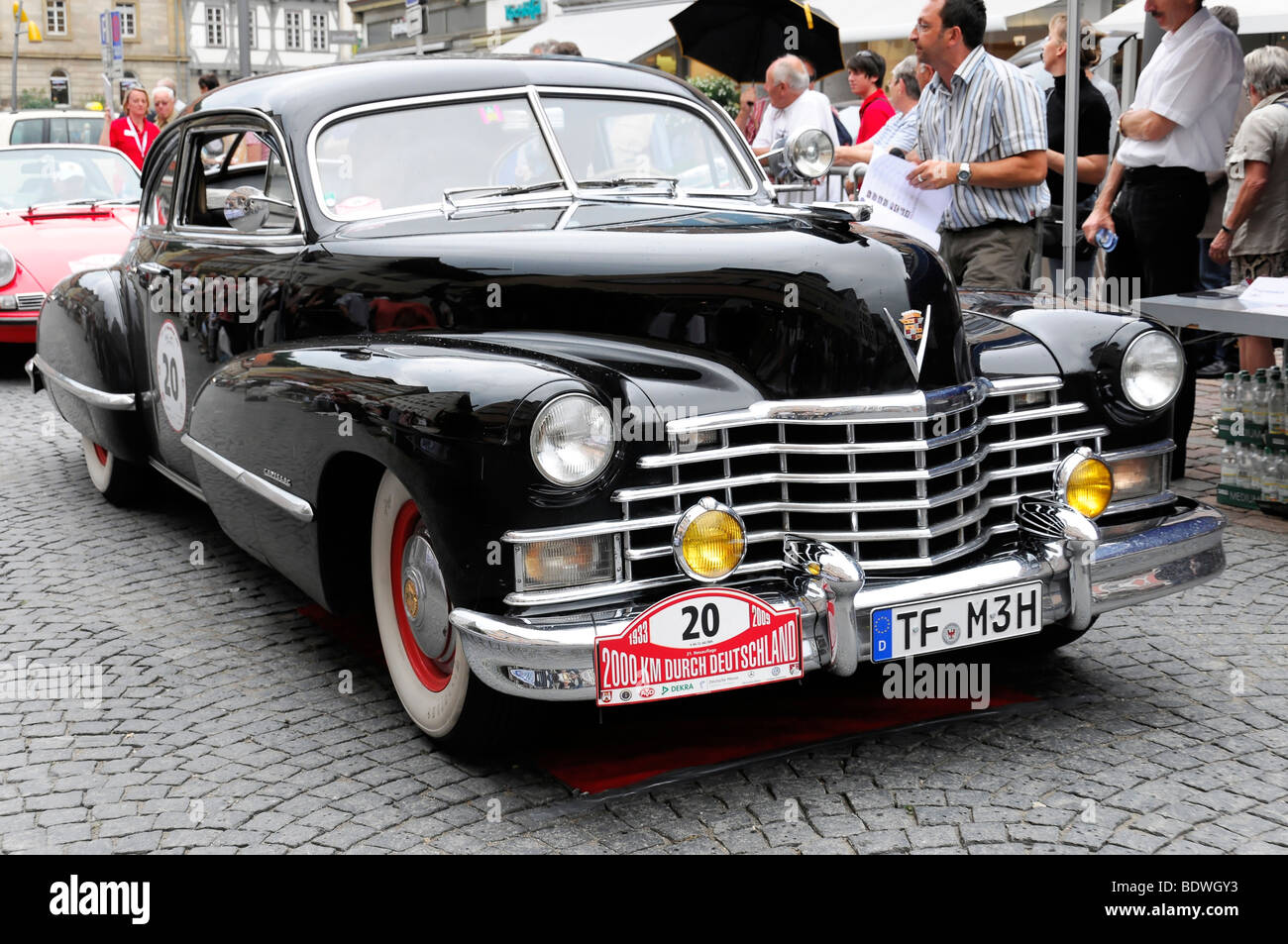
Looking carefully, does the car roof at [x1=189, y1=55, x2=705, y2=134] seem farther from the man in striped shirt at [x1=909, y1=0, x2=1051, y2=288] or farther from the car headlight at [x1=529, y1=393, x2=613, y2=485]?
the car headlight at [x1=529, y1=393, x2=613, y2=485]

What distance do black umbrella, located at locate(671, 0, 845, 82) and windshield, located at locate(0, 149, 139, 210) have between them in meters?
4.49

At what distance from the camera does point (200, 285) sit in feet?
15.7

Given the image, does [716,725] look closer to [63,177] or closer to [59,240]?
[59,240]

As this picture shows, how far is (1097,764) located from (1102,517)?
703 millimetres

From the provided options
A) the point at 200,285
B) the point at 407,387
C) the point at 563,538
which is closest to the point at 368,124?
the point at 200,285

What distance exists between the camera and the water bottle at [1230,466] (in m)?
5.89

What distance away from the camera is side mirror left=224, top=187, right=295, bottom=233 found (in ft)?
14.5

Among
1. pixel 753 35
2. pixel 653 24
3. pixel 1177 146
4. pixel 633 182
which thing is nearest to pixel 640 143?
pixel 633 182

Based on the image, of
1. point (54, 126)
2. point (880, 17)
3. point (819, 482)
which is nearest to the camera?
point (819, 482)

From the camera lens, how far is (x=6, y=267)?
943cm

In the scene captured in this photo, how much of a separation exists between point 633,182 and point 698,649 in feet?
6.23

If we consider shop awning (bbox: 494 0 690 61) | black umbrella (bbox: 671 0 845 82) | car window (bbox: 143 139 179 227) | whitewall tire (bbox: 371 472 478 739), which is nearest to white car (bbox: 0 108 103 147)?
shop awning (bbox: 494 0 690 61)

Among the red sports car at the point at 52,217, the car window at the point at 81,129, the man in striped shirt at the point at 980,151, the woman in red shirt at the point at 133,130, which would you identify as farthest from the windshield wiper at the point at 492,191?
the car window at the point at 81,129
